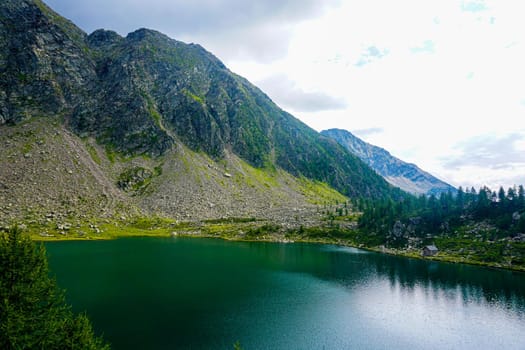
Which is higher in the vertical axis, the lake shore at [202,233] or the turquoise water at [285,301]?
the lake shore at [202,233]

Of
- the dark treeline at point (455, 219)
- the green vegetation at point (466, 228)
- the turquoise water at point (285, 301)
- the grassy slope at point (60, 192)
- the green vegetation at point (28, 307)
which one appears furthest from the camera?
the grassy slope at point (60, 192)

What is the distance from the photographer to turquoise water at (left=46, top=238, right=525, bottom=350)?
154 ft

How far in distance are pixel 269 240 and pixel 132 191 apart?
9801 centimetres

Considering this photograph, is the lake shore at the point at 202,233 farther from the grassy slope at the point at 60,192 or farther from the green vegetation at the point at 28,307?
the green vegetation at the point at 28,307

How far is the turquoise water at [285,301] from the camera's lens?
4694 centimetres

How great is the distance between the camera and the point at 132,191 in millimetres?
198875

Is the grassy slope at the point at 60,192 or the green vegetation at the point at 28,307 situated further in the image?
the grassy slope at the point at 60,192

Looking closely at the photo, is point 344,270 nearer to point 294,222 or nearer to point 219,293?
point 219,293

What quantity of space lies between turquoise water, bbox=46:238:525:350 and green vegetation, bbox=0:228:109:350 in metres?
18.7

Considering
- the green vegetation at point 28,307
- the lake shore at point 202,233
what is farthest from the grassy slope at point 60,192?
the green vegetation at point 28,307

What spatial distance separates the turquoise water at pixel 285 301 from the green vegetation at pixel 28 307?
1875 cm

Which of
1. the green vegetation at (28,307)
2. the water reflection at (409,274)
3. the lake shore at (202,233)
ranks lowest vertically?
the water reflection at (409,274)

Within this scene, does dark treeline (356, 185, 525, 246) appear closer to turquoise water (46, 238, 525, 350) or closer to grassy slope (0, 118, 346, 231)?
turquoise water (46, 238, 525, 350)

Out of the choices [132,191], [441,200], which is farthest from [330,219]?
[132,191]
